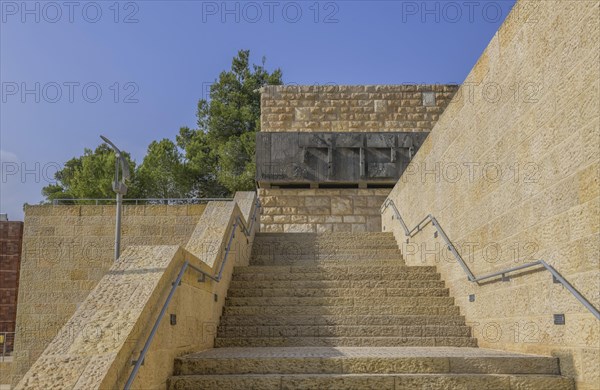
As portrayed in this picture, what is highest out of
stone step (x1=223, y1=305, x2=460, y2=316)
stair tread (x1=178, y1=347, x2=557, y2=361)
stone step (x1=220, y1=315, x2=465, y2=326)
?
stone step (x1=223, y1=305, x2=460, y2=316)

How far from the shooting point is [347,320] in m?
5.80

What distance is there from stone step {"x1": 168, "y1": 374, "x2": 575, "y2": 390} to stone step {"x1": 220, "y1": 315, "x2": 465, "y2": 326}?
68.1 inches

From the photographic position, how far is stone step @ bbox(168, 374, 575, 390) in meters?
3.93

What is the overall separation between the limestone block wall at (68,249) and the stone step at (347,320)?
3.52 m

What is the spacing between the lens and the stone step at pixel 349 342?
17.7ft

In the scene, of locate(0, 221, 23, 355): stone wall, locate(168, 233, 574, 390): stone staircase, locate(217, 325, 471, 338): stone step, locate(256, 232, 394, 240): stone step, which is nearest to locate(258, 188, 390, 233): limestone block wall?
locate(256, 232, 394, 240): stone step

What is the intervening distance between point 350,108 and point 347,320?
9.56 meters

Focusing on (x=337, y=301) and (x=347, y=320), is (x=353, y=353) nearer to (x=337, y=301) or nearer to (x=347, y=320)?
(x=347, y=320)

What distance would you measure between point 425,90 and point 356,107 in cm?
198

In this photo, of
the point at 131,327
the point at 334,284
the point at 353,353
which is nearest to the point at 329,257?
the point at 334,284

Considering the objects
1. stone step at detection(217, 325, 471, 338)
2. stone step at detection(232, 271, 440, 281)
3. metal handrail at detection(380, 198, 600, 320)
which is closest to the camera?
metal handrail at detection(380, 198, 600, 320)

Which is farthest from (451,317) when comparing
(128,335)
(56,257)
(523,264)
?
(56,257)

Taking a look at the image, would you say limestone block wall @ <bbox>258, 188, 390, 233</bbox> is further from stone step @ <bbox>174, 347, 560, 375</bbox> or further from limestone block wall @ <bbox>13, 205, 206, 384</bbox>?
stone step @ <bbox>174, 347, 560, 375</bbox>

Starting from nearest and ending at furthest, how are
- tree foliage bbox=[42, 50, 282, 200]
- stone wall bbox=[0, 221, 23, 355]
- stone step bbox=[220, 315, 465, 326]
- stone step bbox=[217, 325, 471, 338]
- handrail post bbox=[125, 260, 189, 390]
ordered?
handrail post bbox=[125, 260, 189, 390] < stone step bbox=[217, 325, 471, 338] < stone step bbox=[220, 315, 465, 326] < stone wall bbox=[0, 221, 23, 355] < tree foliage bbox=[42, 50, 282, 200]
